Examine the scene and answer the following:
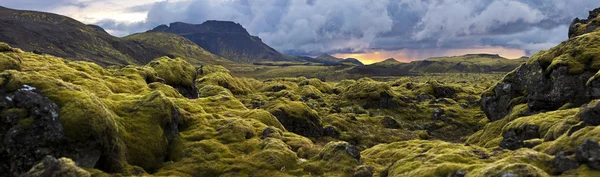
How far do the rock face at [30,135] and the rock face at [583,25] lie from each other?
98374 millimetres

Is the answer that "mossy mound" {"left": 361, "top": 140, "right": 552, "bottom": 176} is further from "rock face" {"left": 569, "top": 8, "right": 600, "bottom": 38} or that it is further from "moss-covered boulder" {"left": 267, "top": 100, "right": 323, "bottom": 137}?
"rock face" {"left": 569, "top": 8, "right": 600, "bottom": 38}

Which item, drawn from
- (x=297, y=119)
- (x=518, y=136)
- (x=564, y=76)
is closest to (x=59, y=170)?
(x=518, y=136)

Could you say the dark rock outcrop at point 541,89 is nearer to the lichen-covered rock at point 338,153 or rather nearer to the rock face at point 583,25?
the rock face at point 583,25

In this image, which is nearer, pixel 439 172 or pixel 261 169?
pixel 439 172

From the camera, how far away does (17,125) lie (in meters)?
30.7

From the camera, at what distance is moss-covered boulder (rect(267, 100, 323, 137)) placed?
7494 centimetres

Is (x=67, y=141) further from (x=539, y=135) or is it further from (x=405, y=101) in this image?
(x=405, y=101)

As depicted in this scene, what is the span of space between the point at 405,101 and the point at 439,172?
105539 millimetres

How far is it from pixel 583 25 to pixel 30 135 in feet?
359

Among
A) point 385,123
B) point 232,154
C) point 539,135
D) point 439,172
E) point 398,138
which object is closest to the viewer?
point 439,172

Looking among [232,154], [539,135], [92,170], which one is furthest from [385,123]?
[92,170]

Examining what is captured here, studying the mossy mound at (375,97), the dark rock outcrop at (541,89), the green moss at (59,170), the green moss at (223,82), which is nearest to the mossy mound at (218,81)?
the green moss at (223,82)

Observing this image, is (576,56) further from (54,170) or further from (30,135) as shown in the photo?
(30,135)

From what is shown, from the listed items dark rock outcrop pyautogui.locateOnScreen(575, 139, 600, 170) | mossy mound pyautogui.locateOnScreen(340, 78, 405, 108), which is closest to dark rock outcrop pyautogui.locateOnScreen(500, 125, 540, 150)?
dark rock outcrop pyautogui.locateOnScreen(575, 139, 600, 170)
